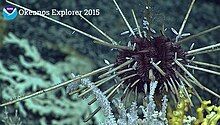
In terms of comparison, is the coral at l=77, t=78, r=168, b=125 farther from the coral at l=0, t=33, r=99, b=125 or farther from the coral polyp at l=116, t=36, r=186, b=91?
the coral at l=0, t=33, r=99, b=125

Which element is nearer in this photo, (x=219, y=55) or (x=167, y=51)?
(x=167, y=51)

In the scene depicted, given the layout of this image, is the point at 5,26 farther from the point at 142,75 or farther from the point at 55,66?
the point at 142,75

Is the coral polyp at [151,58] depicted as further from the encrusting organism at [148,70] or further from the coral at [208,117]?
the coral at [208,117]

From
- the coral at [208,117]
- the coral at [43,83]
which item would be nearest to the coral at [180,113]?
the coral at [208,117]

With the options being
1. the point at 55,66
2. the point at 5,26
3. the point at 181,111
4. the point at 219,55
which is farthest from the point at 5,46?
the point at 181,111

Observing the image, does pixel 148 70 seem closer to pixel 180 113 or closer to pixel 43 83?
pixel 180 113

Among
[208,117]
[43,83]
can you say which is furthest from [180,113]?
[43,83]

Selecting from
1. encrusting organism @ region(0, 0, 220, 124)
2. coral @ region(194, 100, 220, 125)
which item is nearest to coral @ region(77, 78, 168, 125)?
encrusting organism @ region(0, 0, 220, 124)
